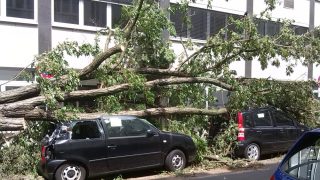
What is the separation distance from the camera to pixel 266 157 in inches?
566

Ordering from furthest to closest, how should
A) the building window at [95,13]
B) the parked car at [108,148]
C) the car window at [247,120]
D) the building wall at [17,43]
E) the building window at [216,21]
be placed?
1. the building window at [216,21]
2. the building window at [95,13]
3. the building wall at [17,43]
4. the car window at [247,120]
5. the parked car at [108,148]

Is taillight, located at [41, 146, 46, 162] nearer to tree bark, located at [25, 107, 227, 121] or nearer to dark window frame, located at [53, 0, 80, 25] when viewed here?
tree bark, located at [25, 107, 227, 121]

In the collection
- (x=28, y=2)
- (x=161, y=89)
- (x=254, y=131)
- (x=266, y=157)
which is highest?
(x=28, y=2)

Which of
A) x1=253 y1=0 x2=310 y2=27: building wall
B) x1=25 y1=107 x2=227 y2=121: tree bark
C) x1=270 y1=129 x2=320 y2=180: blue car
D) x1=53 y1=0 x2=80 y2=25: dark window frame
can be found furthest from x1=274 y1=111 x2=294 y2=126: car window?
x1=253 y1=0 x2=310 y2=27: building wall

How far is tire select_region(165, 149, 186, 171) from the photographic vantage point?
38.1ft

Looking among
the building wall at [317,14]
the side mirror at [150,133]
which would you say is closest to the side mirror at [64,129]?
the side mirror at [150,133]

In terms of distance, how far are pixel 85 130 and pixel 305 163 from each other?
22.8 feet

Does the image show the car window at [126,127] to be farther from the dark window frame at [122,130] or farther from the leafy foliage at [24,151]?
the leafy foliage at [24,151]

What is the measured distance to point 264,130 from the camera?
44.9 feet

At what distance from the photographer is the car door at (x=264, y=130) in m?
13.6

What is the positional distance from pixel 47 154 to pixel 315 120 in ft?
29.1

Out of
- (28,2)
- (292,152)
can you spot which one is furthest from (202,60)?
(292,152)

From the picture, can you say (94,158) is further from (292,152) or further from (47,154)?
(292,152)

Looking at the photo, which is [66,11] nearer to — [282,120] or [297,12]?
[282,120]
